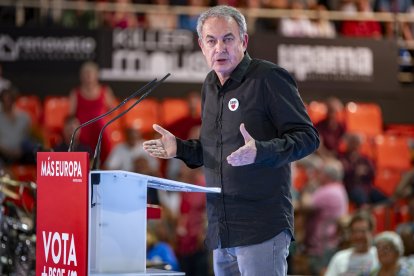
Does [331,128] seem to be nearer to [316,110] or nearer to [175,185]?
[316,110]

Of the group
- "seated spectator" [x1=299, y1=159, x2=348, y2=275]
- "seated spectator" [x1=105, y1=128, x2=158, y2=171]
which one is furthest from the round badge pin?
"seated spectator" [x1=105, y1=128, x2=158, y2=171]

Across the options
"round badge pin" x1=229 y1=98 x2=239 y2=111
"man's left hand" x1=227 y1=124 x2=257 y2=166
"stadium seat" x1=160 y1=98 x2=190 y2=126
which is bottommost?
"man's left hand" x1=227 y1=124 x2=257 y2=166

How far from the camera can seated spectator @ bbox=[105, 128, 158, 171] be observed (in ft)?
34.6

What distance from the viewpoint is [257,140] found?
399 cm

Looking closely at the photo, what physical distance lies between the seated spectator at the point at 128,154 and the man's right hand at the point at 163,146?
6205 millimetres

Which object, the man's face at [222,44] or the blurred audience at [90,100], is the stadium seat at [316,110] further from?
the man's face at [222,44]

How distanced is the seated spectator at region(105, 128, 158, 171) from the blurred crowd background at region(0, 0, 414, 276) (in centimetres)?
2

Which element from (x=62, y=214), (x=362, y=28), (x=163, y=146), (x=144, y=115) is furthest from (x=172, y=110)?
(x=62, y=214)

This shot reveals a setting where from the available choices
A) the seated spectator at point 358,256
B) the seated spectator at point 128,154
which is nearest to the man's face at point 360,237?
the seated spectator at point 358,256

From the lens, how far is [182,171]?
34.8ft

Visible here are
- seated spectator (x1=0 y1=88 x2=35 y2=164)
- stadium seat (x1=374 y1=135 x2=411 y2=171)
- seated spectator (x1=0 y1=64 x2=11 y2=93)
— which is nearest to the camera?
seated spectator (x1=0 y1=88 x2=35 y2=164)

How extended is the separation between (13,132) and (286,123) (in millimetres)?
7212

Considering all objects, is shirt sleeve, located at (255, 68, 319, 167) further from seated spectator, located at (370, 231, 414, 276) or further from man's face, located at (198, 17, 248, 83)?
seated spectator, located at (370, 231, 414, 276)

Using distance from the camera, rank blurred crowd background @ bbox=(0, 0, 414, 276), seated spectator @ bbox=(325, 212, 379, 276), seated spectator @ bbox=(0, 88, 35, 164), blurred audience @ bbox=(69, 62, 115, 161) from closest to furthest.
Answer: seated spectator @ bbox=(325, 212, 379, 276) → blurred crowd background @ bbox=(0, 0, 414, 276) → seated spectator @ bbox=(0, 88, 35, 164) → blurred audience @ bbox=(69, 62, 115, 161)
